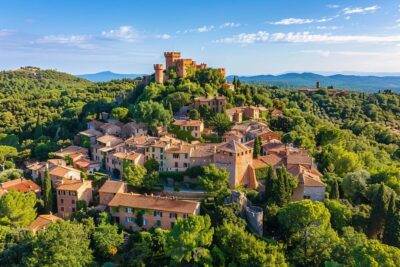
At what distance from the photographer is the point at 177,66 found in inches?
3305

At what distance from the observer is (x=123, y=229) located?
4056 cm

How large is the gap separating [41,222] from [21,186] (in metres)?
8.65

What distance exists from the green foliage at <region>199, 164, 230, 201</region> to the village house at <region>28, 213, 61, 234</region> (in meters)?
17.6

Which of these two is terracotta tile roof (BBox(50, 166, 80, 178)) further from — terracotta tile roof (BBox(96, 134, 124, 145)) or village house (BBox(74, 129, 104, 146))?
village house (BBox(74, 129, 104, 146))

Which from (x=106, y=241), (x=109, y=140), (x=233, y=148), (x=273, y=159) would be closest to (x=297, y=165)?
(x=273, y=159)

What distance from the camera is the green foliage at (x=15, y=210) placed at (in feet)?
133

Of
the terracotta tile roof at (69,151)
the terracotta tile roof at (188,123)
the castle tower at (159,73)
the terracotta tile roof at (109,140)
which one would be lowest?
the terracotta tile roof at (69,151)

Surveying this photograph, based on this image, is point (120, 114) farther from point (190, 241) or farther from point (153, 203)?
point (190, 241)

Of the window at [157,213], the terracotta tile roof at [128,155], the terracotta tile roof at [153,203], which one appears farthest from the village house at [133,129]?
the window at [157,213]

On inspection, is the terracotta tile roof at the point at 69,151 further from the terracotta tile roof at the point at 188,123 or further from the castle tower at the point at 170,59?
the castle tower at the point at 170,59

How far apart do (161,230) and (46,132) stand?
2198 inches

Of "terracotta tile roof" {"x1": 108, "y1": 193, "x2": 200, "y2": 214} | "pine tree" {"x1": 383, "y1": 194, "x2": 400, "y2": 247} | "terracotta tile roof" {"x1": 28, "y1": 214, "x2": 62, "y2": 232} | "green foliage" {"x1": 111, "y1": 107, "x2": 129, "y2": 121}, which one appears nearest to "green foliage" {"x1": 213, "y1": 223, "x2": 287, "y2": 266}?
"terracotta tile roof" {"x1": 108, "y1": 193, "x2": 200, "y2": 214}

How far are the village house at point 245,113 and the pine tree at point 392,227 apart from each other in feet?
113

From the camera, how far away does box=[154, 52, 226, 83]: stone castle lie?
8181 centimetres
